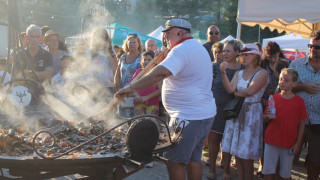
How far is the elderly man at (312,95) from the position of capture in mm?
3859

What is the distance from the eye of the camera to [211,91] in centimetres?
344

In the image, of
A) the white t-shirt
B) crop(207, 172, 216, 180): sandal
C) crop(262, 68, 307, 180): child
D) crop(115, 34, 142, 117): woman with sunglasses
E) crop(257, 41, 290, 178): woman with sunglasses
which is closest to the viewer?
the white t-shirt

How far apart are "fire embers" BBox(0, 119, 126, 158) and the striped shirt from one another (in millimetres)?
2450

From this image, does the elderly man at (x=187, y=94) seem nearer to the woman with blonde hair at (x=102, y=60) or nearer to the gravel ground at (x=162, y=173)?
the gravel ground at (x=162, y=173)

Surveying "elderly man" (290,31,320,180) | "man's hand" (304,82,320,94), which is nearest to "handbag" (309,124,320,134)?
"elderly man" (290,31,320,180)

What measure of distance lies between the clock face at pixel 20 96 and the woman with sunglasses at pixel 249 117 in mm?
2364

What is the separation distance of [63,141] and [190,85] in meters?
1.26

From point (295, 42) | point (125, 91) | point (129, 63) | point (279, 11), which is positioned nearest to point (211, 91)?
point (125, 91)

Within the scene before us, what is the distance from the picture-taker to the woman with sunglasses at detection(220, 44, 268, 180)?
3.94m

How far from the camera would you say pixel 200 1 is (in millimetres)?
33438

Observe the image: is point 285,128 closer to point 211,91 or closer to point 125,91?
point 211,91

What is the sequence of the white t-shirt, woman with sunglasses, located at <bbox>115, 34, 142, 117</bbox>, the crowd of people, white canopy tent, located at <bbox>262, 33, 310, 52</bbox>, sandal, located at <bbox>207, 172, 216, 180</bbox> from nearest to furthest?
the white t-shirt, the crowd of people, sandal, located at <bbox>207, 172, 216, 180</bbox>, woman with sunglasses, located at <bbox>115, 34, 142, 117</bbox>, white canopy tent, located at <bbox>262, 33, 310, 52</bbox>

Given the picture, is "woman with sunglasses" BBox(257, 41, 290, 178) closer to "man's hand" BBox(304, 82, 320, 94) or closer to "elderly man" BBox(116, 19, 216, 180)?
"man's hand" BBox(304, 82, 320, 94)

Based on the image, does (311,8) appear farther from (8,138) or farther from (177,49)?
(8,138)
